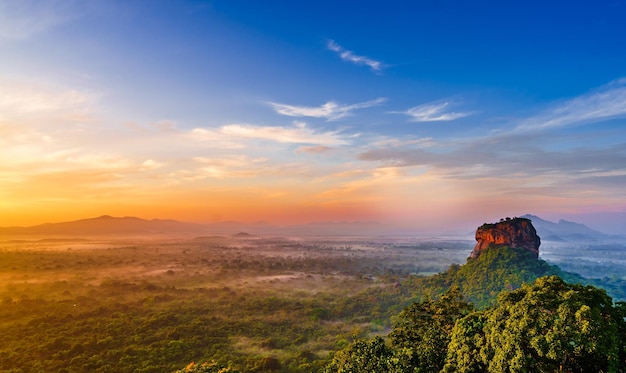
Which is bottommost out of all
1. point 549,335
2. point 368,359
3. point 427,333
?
point 368,359

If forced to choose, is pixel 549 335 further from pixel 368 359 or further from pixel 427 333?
pixel 368 359

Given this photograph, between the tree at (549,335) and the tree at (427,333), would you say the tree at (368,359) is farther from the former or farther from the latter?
the tree at (549,335)

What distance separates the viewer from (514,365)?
1527 cm

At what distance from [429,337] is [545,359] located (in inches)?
271

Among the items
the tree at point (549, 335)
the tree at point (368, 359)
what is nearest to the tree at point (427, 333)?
the tree at point (368, 359)

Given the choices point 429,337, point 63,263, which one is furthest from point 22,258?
point 429,337

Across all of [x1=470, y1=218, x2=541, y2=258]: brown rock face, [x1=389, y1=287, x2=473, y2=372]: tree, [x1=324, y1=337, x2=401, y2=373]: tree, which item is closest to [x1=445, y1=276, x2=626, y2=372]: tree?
[x1=389, y1=287, x2=473, y2=372]: tree

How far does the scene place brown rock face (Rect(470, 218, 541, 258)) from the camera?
8869 centimetres

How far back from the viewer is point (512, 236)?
89188 millimetres

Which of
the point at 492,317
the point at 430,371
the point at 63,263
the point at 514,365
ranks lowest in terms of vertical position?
the point at 63,263

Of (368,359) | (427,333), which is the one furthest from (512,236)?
(368,359)

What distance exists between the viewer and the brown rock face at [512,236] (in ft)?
291

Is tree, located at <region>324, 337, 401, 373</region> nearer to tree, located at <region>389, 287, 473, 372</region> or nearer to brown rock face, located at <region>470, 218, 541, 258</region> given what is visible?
tree, located at <region>389, 287, 473, 372</region>

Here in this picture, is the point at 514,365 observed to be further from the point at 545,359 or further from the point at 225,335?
the point at 225,335
